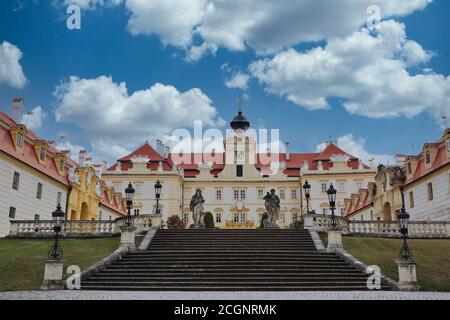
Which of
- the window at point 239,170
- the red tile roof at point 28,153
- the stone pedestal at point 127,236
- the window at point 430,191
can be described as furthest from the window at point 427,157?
the window at point 239,170

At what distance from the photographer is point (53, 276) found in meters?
16.4

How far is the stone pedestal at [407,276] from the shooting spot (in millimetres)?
16219

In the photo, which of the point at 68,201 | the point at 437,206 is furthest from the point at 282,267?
the point at 68,201

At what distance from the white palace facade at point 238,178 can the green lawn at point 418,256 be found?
39223 millimetres

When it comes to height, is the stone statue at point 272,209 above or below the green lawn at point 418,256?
above

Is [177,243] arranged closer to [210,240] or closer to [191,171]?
[210,240]

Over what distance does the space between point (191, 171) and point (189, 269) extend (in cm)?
5272

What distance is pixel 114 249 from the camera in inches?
899

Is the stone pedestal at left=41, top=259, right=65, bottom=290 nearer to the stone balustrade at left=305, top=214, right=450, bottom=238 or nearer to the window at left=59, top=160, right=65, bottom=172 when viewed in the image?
the stone balustrade at left=305, top=214, right=450, bottom=238

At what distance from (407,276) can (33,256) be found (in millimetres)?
16327

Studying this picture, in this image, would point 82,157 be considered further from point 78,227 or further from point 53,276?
point 53,276

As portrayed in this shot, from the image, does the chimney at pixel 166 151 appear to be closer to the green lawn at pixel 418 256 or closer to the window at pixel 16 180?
the window at pixel 16 180

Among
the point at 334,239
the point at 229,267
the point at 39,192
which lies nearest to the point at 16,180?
the point at 39,192
